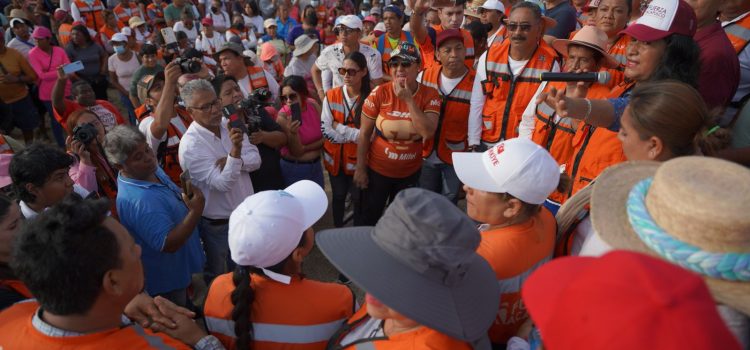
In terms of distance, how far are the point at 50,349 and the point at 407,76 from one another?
2934mm

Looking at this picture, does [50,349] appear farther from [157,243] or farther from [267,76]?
[267,76]

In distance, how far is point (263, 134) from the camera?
352 cm

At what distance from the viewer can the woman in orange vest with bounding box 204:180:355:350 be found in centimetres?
154

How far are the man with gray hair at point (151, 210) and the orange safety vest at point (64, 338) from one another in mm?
976

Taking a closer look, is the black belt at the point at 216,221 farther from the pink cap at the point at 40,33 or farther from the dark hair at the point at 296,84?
the pink cap at the point at 40,33

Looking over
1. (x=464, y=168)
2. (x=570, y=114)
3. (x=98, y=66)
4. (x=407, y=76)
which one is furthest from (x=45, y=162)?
(x=98, y=66)

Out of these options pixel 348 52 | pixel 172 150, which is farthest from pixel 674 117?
pixel 348 52

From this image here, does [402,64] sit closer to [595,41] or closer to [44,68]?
[595,41]

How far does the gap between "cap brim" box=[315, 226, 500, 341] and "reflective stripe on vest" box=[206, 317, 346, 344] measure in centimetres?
39

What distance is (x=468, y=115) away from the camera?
159 inches

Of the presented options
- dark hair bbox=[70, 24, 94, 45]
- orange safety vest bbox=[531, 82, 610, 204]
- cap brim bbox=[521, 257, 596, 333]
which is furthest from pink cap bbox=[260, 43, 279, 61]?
cap brim bbox=[521, 257, 596, 333]

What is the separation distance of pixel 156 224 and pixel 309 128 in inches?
73.4

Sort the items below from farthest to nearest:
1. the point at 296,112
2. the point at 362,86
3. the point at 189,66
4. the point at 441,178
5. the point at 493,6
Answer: the point at 493,6, the point at 441,178, the point at 362,86, the point at 189,66, the point at 296,112

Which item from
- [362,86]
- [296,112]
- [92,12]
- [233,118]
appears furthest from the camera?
[92,12]
